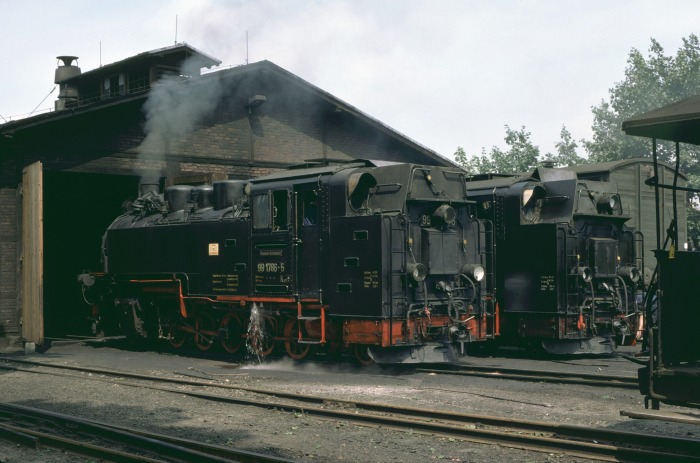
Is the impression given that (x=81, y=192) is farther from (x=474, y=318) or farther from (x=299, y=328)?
(x=474, y=318)

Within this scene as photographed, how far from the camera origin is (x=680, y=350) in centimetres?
688

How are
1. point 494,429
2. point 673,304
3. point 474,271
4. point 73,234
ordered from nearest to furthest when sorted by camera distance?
point 673,304
point 494,429
point 474,271
point 73,234

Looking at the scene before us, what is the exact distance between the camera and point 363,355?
45.9 ft

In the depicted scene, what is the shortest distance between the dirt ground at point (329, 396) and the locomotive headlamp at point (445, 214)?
254 cm

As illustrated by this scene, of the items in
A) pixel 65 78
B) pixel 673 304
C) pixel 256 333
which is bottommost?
pixel 256 333

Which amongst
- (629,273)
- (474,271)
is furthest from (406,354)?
(629,273)

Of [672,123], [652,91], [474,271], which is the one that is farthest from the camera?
[652,91]

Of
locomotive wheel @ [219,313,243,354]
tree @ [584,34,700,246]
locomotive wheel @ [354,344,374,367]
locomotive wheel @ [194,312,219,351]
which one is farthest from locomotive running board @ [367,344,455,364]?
tree @ [584,34,700,246]

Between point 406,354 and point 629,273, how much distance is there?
15.5 ft

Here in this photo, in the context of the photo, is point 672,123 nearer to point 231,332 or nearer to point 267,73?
point 231,332

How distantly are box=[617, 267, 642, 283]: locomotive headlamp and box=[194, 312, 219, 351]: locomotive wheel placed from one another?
7.82 meters

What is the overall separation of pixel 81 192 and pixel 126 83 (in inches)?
229

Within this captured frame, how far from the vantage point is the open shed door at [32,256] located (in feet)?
59.3

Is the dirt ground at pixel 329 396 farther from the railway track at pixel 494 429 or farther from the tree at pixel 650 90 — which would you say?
the tree at pixel 650 90
